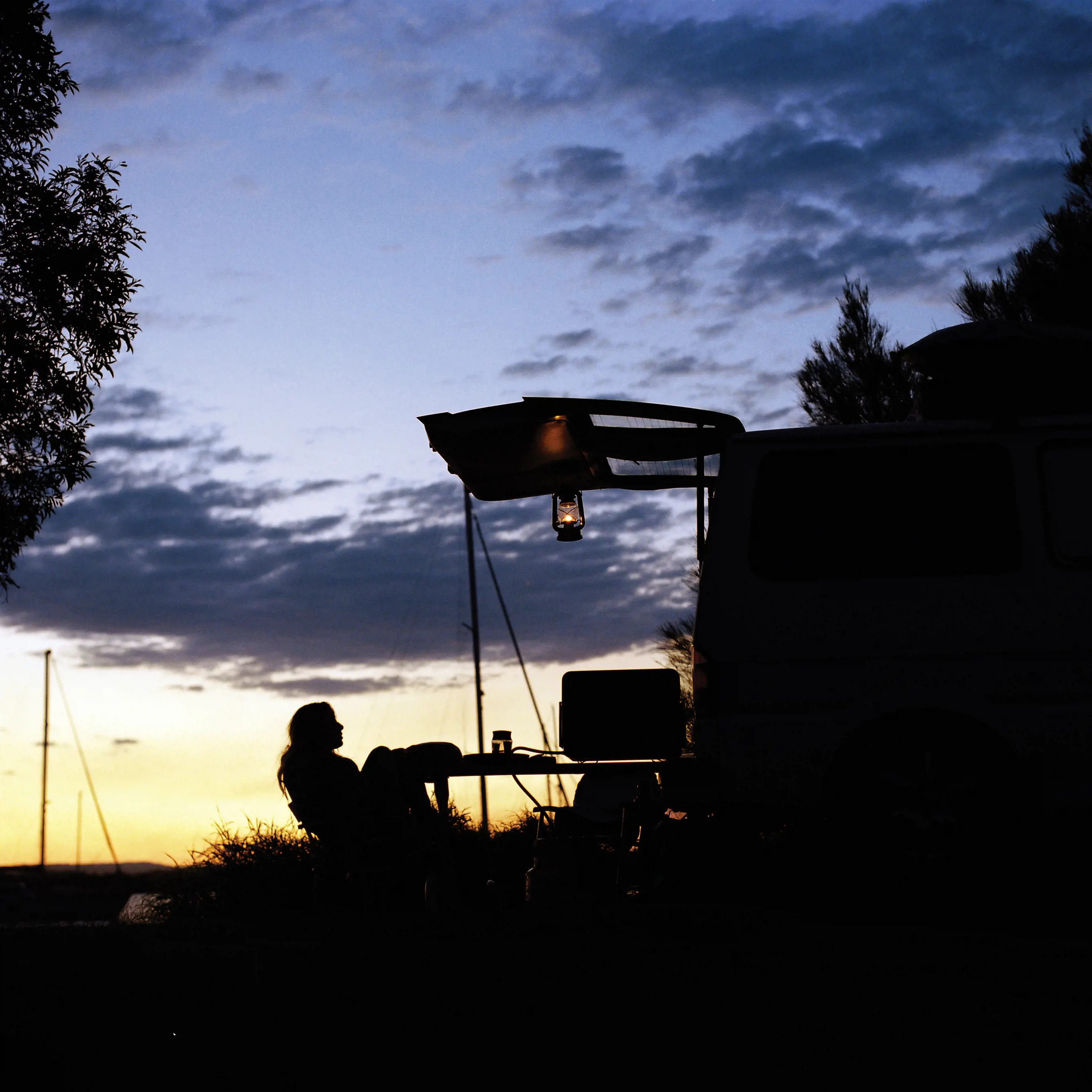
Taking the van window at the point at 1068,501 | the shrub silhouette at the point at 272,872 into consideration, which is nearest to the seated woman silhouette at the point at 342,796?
the shrub silhouette at the point at 272,872

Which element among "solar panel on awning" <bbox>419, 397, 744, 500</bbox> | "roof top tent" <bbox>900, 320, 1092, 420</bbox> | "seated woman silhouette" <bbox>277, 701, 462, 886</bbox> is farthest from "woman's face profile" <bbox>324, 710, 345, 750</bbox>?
"roof top tent" <bbox>900, 320, 1092, 420</bbox>

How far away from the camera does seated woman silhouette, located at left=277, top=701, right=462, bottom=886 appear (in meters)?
6.52

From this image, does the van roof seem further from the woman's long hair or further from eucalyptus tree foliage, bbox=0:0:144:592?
eucalyptus tree foliage, bbox=0:0:144:592

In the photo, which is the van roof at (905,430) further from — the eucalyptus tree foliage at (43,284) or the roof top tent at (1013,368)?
the eucalyptus tree foliage at (43,284)

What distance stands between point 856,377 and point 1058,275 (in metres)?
2.37

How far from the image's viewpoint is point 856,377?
558 inches

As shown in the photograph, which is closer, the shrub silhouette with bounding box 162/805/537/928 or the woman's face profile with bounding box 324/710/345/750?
the woman's face profile with bounding box 324/710/345/750

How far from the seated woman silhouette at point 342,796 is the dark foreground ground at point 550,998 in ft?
7.59

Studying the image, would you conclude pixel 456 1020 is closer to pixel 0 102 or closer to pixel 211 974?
pixel 211 974

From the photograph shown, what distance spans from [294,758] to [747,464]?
2800 millimetres

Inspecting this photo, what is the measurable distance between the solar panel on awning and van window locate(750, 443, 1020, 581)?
852mm

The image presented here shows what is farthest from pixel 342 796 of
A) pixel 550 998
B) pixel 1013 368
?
pixel 1013 368

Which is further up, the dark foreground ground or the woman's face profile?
the woman's face profile

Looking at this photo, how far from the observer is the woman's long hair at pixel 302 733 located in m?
6.57
